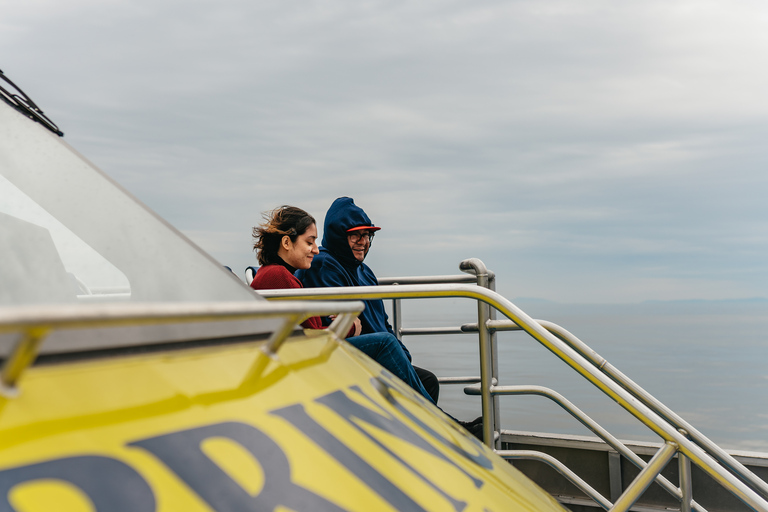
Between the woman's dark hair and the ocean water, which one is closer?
the woman's dark hair

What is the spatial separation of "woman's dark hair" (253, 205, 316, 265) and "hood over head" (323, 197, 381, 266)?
175 mm

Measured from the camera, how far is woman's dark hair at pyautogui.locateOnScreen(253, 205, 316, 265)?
3455mm

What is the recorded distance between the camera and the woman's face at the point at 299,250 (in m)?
3.44

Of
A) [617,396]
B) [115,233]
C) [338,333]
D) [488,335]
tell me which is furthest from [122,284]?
[488,335]

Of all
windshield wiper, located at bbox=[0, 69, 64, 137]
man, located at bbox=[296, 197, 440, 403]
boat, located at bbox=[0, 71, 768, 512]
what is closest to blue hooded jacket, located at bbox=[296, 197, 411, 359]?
man, located at bbox=[296, 197, 440, 403]

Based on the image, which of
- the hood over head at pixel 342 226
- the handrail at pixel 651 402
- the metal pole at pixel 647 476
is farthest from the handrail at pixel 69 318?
the hood over head at pixel 342 226

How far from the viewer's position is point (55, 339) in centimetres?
79

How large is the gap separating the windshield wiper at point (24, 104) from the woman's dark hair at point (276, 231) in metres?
1.97

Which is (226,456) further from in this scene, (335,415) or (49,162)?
(49,162)

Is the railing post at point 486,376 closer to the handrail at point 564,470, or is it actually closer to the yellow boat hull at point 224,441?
the handrail at point 564,470

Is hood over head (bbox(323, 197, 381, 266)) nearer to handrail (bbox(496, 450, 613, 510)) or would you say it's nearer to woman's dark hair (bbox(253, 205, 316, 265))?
woman's dark hair (bbox(253, 205, 316, 265))

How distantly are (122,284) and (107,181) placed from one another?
0.83ft

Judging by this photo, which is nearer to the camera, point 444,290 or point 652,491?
point 444,290

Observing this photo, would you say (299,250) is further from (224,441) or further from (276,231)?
(224,441)
